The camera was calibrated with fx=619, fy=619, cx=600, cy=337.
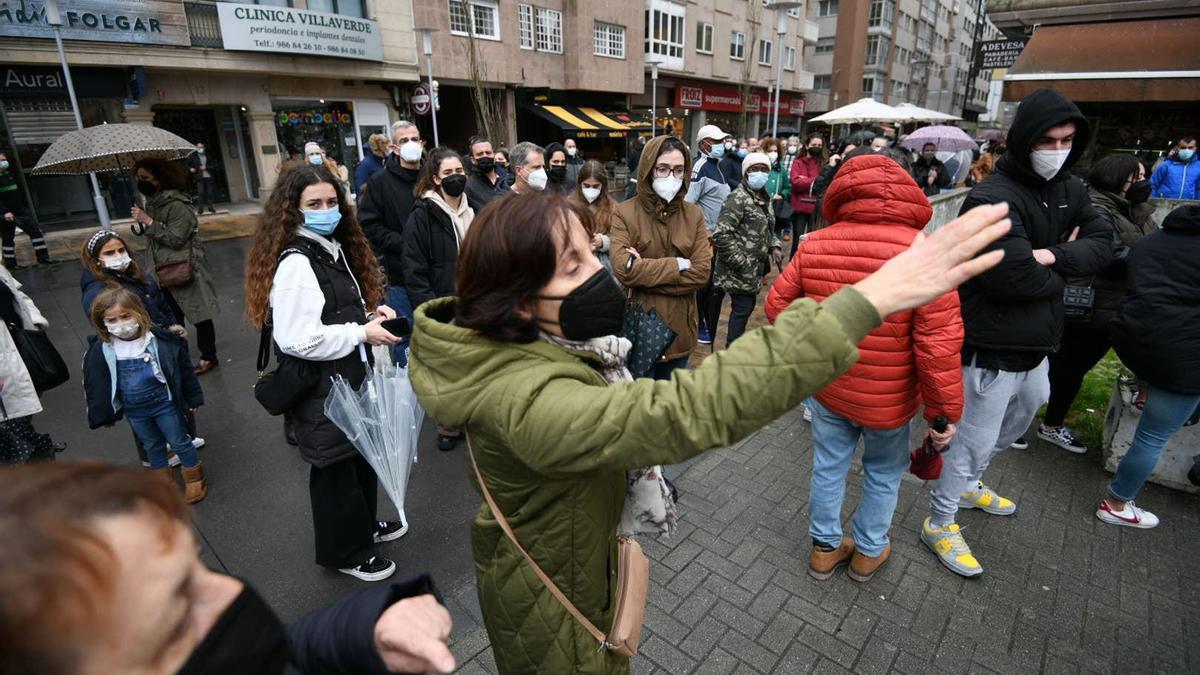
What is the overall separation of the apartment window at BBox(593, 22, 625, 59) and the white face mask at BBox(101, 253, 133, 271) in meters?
23.4

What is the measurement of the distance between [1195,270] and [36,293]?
42.0 feet

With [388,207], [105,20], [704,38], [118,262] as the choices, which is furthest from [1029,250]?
[704,38]

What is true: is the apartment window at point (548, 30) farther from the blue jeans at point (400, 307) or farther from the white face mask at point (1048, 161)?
the white face mask at point (1048, 161)

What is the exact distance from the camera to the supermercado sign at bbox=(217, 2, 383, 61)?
15797mm

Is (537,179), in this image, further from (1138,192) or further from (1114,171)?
(1138,192)

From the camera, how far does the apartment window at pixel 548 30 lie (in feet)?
75.9

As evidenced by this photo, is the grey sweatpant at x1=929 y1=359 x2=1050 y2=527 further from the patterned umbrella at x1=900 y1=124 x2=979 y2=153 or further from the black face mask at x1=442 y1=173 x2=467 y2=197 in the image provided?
the patterned umbrella at x1=900 y1=124 x2=979 y2=153

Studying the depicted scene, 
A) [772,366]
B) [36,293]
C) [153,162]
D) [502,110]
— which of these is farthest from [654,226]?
[502,110]

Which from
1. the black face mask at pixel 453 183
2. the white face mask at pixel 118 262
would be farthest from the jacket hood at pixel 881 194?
the white face mask at pixel 118 262

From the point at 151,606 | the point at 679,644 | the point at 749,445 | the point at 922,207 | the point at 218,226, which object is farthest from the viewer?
the point at 218,226

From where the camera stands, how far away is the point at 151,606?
2.46 ft

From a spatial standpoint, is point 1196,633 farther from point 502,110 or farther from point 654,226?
point 502,110

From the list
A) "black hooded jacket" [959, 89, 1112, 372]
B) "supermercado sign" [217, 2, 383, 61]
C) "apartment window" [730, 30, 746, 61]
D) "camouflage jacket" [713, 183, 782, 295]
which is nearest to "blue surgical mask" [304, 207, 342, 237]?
"black hooded jacket" [959, 89, 1112, 372]

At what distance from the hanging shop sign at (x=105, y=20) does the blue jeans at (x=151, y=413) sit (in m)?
14.8
